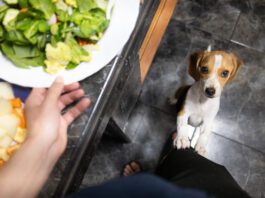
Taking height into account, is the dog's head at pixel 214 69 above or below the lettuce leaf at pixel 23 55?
above

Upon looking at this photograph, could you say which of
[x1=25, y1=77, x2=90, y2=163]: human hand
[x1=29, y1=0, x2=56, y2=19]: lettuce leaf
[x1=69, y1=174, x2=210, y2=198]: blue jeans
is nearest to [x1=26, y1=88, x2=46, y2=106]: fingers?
[x1=25, y1=77, x2=90, y2=163]: human hand

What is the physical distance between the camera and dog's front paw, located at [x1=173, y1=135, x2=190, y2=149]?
135cm

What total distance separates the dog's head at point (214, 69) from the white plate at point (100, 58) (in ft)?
1.63

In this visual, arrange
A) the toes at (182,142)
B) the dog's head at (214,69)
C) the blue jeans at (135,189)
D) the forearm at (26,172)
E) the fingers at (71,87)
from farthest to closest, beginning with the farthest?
the toes at (182,142) → the dog's head at (214,69) → the fingers at (71,87) → the forearm at (26,172) → the blue jeans at (135,189)

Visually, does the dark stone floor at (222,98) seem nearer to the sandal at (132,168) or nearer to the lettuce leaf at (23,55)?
the sandal at (132,168)

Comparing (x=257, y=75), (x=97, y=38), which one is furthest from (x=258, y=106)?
(x=97, y=38)

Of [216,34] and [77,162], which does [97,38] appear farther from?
[216,34]

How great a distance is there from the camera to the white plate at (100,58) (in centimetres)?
79

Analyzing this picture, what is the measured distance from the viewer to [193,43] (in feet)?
5.61

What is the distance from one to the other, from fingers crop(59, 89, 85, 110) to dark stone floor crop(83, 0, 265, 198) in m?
0.72

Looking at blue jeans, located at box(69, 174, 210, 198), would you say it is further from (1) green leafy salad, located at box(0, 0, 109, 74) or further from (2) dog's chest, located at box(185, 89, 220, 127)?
(2) dog's chest, located at box(185, 89, 220, 127)

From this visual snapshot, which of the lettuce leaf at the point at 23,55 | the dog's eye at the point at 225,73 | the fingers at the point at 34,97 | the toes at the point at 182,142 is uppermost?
the dog's eye at the point at 225,73

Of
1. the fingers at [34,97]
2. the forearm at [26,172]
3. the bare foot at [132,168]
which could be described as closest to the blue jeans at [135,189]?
the forearm at [26,172]

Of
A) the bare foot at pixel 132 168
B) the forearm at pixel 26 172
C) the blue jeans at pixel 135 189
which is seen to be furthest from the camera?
the bare foot at pixel 132 168
